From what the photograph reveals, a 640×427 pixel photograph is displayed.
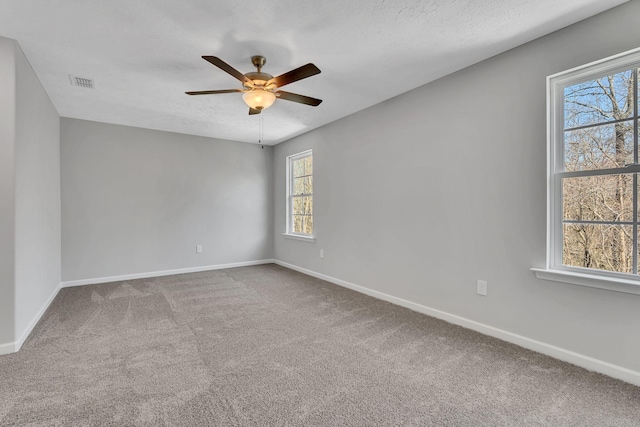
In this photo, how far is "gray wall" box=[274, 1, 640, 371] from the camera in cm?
205

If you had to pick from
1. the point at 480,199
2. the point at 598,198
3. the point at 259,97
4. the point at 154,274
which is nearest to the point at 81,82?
the point at 259,97

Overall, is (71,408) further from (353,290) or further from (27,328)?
(353,290)

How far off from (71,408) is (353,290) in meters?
3.00

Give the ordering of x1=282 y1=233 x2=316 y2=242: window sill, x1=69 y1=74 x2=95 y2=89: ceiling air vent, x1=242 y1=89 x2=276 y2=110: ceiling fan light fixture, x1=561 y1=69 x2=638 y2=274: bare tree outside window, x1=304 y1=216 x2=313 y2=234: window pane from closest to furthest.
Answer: x1=561 y1=69 x2=638 y2=274: bare tree outside window, x1=242 y1=89 x2=276 y2=110: ceiling fan light fixture, x1=69 y1=74 x2=95 y2=89: ceiling air vent, x1=282 y1=233 x2=316 y2=242: window sill, x1=304 y1=216 x2=313 y2=234: window pane

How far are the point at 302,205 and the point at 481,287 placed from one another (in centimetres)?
335

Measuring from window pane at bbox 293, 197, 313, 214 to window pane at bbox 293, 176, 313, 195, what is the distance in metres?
0.12

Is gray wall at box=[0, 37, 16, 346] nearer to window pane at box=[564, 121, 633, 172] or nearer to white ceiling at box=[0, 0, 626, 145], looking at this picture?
white ceiling at box=[0, 0, 626, 145]

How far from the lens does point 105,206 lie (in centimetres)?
447

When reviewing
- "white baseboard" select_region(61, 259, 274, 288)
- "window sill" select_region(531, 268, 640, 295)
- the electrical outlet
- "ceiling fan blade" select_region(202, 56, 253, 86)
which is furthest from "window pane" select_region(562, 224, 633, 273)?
"white baseboard" select_region(61, 259, 274, 288)

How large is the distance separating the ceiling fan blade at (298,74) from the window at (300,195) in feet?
8.70

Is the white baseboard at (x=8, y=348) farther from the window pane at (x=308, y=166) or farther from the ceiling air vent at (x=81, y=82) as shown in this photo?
the window pane at (x=308, y=166)

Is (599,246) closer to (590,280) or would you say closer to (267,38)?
(590,280)

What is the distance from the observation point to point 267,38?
230cm

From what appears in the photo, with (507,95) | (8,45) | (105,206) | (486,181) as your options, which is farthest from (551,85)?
(105,206)
